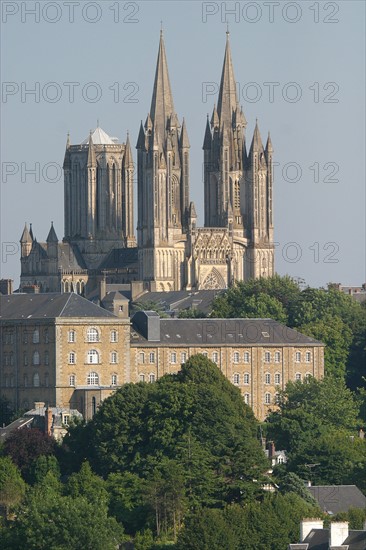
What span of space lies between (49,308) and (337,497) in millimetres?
36530

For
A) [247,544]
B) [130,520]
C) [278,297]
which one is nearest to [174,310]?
[278,297]

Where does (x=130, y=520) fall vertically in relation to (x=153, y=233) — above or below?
below

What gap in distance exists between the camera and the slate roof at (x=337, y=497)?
97938mm

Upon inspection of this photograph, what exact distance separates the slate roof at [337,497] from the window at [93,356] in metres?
30.6

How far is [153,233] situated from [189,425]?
8876 cm

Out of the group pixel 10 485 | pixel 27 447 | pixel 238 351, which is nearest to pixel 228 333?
pixel 238 351

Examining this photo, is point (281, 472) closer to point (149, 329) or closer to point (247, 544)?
point (247, 544)

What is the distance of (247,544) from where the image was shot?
88.1 meters

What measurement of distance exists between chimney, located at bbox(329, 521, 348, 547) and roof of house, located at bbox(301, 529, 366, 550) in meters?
0.18

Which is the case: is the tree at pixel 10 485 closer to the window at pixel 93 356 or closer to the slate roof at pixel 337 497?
the slate roof at pixel 337 497

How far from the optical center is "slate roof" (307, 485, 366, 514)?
9794cm

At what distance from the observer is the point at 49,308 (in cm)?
13350

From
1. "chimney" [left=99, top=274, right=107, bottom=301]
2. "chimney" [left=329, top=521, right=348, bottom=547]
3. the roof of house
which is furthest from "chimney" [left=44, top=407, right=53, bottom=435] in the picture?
"chimney" [left=99, top=274, right=107, bottom=301]

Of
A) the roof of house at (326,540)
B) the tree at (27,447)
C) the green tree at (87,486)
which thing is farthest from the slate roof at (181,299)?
the roof of house at (326,540)
